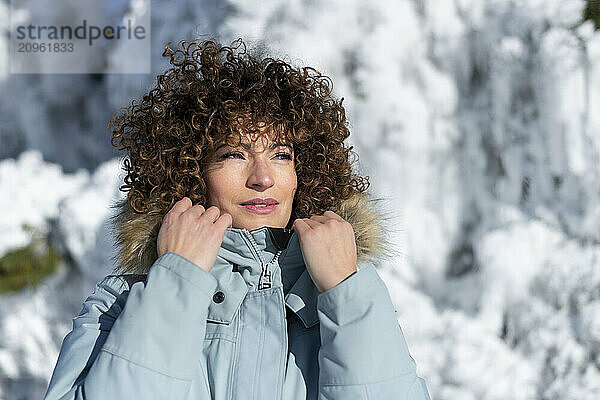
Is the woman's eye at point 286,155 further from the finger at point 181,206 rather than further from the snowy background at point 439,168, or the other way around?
the snowy background at point 439,168

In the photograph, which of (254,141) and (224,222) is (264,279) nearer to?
(224,222)

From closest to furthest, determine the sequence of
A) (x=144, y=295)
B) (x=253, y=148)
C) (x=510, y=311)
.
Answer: (x=144, y=295) < (x=253, y=148) < (x=510, y=311)

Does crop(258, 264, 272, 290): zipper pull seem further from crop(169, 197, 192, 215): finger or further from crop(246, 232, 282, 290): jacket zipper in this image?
crop(169, 197, 192, 215): finger

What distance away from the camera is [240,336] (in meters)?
0.92

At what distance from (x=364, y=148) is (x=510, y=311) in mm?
640

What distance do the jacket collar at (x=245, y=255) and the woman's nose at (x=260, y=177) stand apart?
0.06m

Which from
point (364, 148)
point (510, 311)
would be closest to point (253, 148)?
point (364, 148)

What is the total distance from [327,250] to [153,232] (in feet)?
0.89

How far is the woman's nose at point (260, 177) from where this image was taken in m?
0.98

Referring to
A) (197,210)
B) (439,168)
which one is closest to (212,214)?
(197,210)

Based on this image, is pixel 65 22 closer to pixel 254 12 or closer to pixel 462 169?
pixel 254 12

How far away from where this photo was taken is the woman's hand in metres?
0.91

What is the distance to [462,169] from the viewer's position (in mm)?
2076

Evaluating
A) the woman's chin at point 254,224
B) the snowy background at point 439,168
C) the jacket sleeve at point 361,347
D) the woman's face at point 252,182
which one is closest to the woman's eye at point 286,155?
the woman's face at point 252,182
